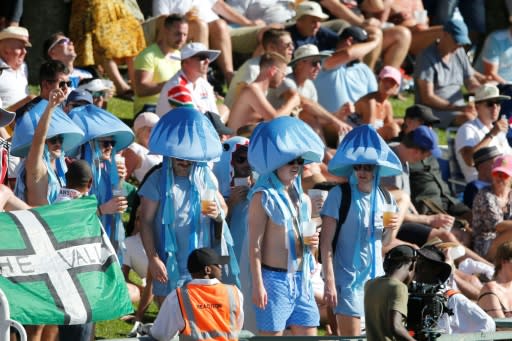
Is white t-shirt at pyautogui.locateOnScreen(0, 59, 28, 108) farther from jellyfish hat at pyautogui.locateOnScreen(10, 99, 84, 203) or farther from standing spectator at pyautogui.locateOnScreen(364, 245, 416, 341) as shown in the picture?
standing spectator at pyautogui.locateOnScreen(364, 245, 416, 341)

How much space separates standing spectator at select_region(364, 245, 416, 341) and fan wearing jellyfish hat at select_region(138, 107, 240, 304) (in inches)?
63.3

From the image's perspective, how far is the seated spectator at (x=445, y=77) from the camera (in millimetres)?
15273

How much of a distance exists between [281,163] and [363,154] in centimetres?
77

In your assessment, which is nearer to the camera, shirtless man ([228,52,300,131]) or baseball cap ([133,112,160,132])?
baseball cap ([133,112,160,132])

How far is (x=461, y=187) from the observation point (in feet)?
45.5

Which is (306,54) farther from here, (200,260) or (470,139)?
(200,260)

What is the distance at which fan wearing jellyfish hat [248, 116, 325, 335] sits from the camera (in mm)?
8867

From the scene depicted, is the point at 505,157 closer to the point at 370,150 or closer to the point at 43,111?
the point at 370,150

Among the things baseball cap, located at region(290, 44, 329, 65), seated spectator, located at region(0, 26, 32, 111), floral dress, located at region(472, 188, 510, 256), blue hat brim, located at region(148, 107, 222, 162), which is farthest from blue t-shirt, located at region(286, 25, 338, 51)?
blue hat brim, located at region(148, 107, 222, 162)

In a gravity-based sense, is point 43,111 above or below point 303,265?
above

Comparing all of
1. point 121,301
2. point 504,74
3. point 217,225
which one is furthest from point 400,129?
point 121,301

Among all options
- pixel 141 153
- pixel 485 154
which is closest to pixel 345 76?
pixel 485 154

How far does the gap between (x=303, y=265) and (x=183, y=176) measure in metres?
0.97

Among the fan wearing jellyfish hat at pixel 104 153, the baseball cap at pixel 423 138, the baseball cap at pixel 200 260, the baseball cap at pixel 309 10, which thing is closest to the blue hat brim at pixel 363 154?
the fan wearing jellyfish hat at pixel 104 153
